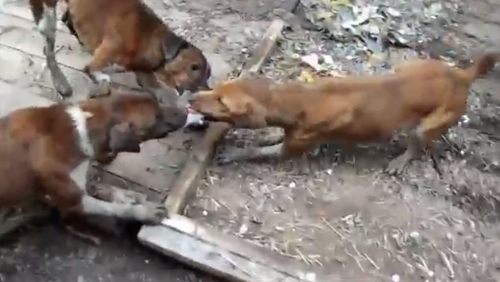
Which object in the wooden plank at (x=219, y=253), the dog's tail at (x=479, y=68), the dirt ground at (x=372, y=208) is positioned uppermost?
the dog's tail at (x=479, y=68)

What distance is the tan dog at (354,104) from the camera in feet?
14.0

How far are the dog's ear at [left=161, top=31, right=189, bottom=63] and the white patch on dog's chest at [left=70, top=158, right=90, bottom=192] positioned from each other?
883 mm

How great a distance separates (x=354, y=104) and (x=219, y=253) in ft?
3.39

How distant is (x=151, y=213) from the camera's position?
4145mm

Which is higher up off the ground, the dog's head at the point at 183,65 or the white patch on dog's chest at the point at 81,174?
the dog's head at the point at 183,65

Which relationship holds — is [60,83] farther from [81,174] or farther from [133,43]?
[81,174]

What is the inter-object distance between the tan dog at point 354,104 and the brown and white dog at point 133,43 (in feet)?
1.74

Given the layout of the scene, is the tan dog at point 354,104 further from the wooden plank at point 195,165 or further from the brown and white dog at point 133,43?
the brown and white dog at point 133,43

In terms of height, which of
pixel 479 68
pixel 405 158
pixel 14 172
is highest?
pixel 479 68

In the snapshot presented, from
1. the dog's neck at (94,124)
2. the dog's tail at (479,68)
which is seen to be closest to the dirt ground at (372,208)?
the dog's tail at (479,68)

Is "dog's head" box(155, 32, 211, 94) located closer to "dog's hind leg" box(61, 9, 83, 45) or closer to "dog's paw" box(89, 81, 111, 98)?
"dog's paw" box(89, 81, 111, 98)

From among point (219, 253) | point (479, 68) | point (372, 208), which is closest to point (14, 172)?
point (219, 253)

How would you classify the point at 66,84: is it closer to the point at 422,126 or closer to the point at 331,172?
the point at 331,172

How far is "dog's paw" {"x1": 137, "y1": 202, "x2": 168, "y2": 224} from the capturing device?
4141 mm
